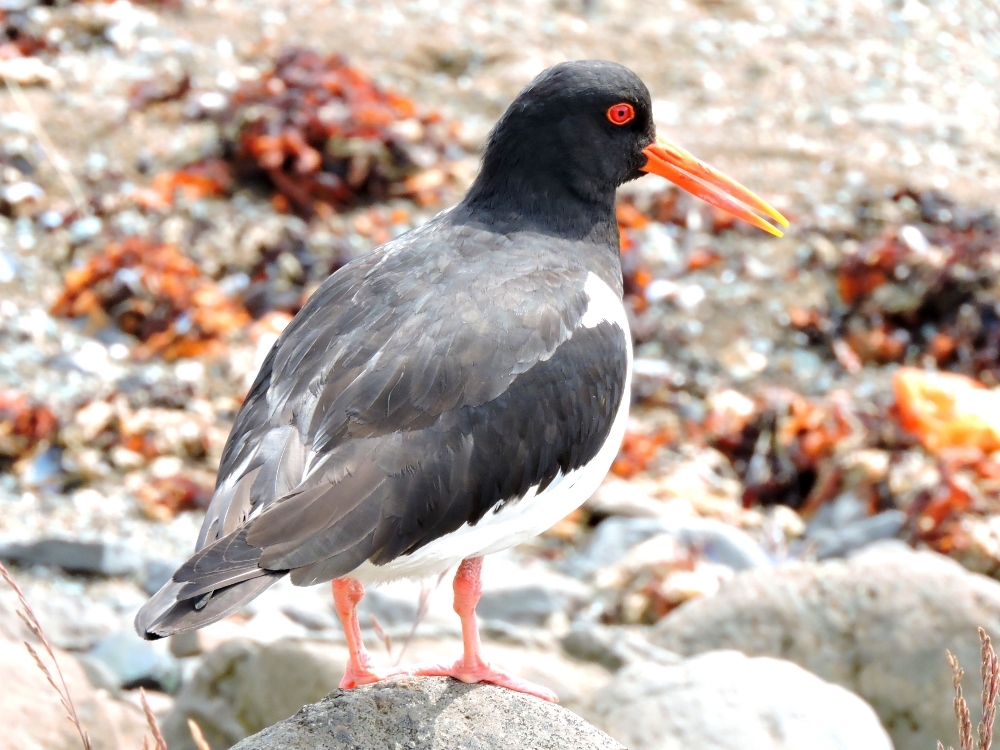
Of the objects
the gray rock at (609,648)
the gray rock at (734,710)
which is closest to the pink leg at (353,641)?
the gray rock at (734,710)

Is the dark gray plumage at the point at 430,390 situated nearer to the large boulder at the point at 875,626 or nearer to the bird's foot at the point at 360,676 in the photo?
the bird's foot at the point at 360,676

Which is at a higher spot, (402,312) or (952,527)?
(402,312)

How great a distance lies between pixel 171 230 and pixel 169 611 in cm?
681

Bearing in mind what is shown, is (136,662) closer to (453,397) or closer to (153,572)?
(153,572)

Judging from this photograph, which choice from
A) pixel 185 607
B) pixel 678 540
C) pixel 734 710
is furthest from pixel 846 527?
→ pixel 185 607

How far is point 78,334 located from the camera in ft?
28.5

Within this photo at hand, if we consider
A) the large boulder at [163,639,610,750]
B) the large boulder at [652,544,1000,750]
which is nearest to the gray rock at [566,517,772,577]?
the large boulder at [652,544,1000,750]

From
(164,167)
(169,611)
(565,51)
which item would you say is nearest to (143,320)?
(164,167)

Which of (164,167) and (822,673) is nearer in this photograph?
(822,673)

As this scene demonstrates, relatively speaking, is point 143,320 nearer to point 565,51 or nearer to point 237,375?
point 237,375

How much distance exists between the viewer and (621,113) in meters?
4.73

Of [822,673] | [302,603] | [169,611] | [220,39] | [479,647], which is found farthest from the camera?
[220,39]

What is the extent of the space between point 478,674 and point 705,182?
219 centimetres

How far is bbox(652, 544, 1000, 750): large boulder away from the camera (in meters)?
5.38
